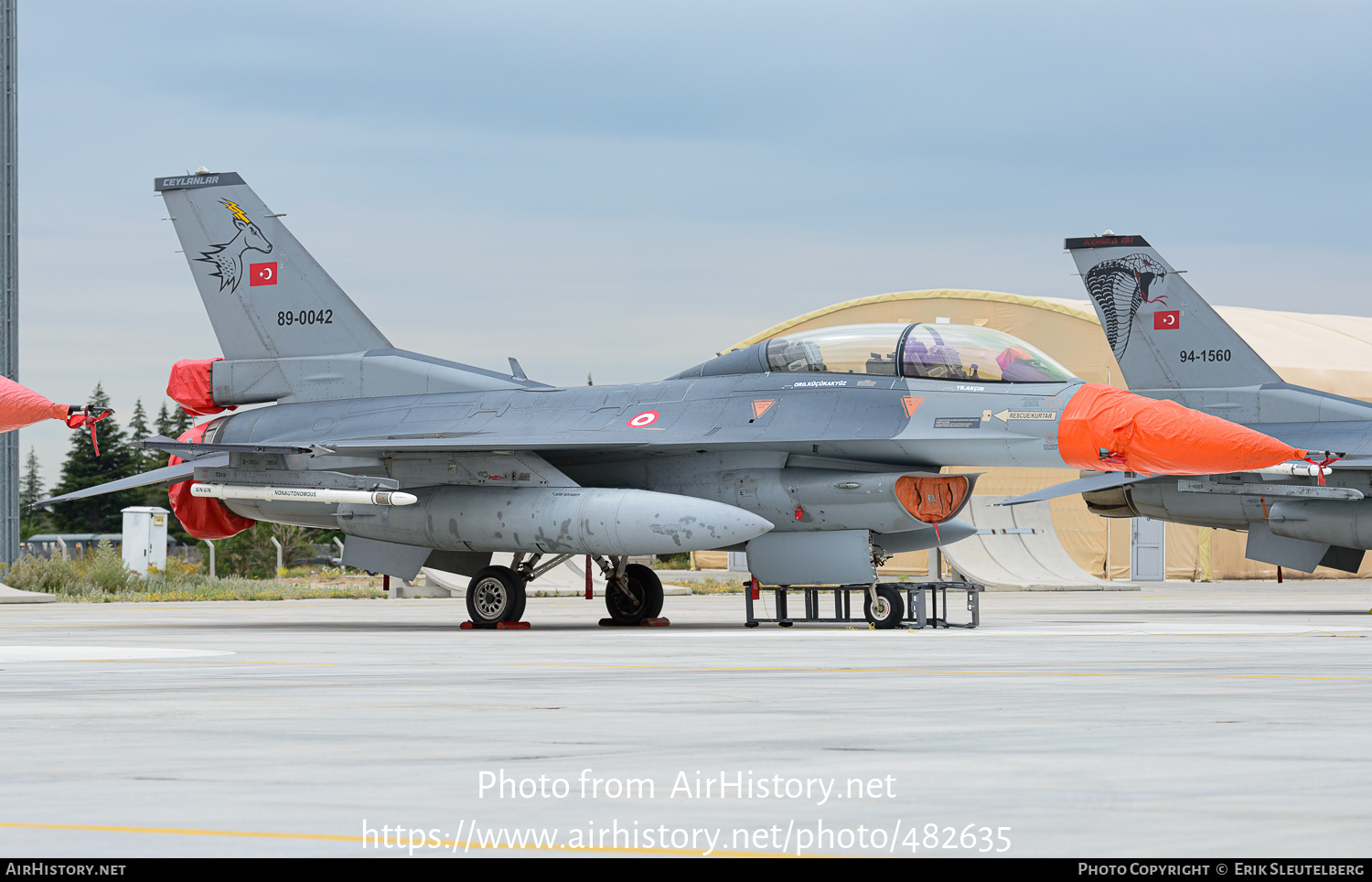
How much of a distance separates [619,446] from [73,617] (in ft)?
28.8

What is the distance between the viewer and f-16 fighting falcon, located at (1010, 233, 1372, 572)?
768 inches

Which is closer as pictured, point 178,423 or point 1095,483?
point 1095,483

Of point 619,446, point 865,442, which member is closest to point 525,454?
point 619,446

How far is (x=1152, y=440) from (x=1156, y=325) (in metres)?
7.51

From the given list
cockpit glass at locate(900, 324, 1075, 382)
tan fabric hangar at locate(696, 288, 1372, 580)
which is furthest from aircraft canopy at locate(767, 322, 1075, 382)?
tan fabric hangar at locate(696, 288, 1372, 580)

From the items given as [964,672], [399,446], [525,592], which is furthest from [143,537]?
[964,672]

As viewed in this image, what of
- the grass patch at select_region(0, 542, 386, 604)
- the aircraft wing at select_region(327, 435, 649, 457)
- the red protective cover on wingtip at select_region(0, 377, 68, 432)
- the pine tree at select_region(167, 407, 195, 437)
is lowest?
the grass patch at select_region(0, 542, 386, 604)

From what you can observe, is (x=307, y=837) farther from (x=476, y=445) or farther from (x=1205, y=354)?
(x=1205, y=354)

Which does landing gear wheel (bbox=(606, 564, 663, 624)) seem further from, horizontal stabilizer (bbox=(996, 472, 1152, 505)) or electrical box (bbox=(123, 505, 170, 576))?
electrical box (bbox=(123, 505, 170, 576))

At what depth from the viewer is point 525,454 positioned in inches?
651

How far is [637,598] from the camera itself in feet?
59.8

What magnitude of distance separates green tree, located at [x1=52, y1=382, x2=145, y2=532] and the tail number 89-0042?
62123mm
